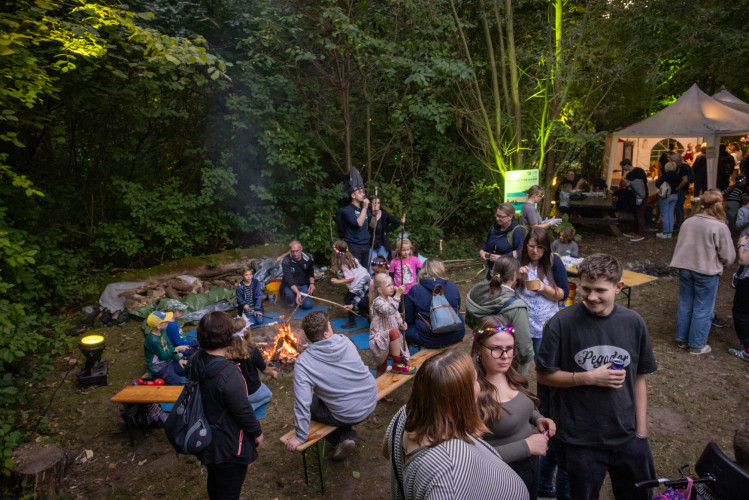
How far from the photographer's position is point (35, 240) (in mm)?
7391

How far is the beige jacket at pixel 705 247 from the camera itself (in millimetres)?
5285

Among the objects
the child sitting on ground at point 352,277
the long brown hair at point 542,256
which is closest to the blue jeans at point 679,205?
the child sitting on ground at point 352,277

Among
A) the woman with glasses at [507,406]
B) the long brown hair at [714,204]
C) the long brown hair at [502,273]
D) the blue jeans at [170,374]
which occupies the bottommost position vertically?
the blue jeans at [170,374]

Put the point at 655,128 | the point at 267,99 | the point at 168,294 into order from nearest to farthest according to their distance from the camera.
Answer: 1. the point at 168,294
2. the point at 267,99
3. the point at 655,128

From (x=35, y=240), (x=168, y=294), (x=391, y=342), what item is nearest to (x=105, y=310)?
(x=168, y=294)

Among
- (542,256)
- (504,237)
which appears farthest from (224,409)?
(504,237)

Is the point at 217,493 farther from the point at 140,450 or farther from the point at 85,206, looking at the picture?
the point at 85,206

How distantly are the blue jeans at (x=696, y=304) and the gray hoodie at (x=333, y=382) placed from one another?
4444 millimetres

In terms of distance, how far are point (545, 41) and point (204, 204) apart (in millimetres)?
8015

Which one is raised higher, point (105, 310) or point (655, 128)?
point (655, 128)

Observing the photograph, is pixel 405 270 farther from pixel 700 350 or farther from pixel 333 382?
pixel 700 350

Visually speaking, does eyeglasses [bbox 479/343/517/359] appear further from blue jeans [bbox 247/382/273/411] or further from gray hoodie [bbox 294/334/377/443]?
blue jeans [bbox 247/382/273/411]

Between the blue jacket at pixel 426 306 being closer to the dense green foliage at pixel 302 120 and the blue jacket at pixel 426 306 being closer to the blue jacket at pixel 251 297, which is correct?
the blue jacket at pixel 251 297

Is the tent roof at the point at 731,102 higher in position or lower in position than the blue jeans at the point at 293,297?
higher
